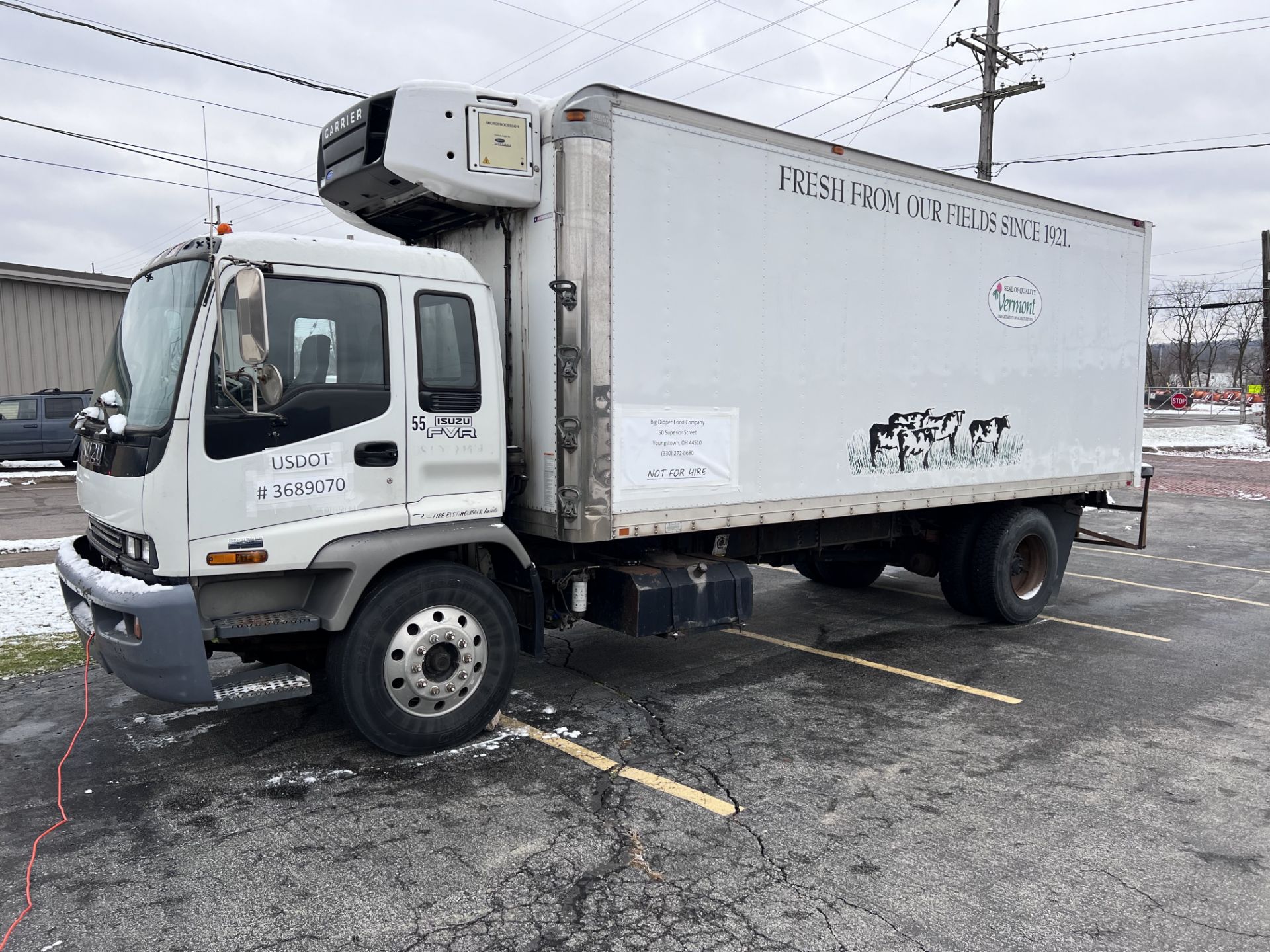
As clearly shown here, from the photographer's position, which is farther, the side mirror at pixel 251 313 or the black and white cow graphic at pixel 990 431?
the black and white cow graphic at pixel 990 431

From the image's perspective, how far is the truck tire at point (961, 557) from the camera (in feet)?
27.3

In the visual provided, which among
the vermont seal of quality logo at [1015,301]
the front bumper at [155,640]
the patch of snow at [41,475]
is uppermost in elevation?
the vermont seal of quality logo at [1015,301]

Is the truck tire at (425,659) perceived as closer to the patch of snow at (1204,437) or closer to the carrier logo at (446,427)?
the carrier logo at (446,427)

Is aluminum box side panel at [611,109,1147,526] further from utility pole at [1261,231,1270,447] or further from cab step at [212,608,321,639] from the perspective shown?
utility pole at [1261,231,1270,447]

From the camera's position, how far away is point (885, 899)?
3.67m

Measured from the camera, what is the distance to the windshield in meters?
4.43

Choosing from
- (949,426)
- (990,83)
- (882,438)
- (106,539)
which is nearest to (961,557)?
(949,426)

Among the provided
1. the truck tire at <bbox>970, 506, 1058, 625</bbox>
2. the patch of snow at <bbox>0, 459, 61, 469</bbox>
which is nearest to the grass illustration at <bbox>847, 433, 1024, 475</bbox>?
the truck tire at <bbox>970, 506, 1058, 625</bbox>

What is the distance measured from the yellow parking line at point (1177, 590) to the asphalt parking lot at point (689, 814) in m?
2.59

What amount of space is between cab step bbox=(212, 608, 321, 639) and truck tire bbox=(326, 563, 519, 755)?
0.67 feet

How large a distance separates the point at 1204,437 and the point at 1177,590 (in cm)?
3072

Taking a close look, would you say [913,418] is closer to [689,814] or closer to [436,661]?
[689,814]

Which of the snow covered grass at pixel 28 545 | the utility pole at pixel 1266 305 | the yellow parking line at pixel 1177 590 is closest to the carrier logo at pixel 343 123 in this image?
the snow covered grass at pixel 28 545

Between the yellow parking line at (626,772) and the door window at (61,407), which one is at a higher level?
the door window at (61,407)
